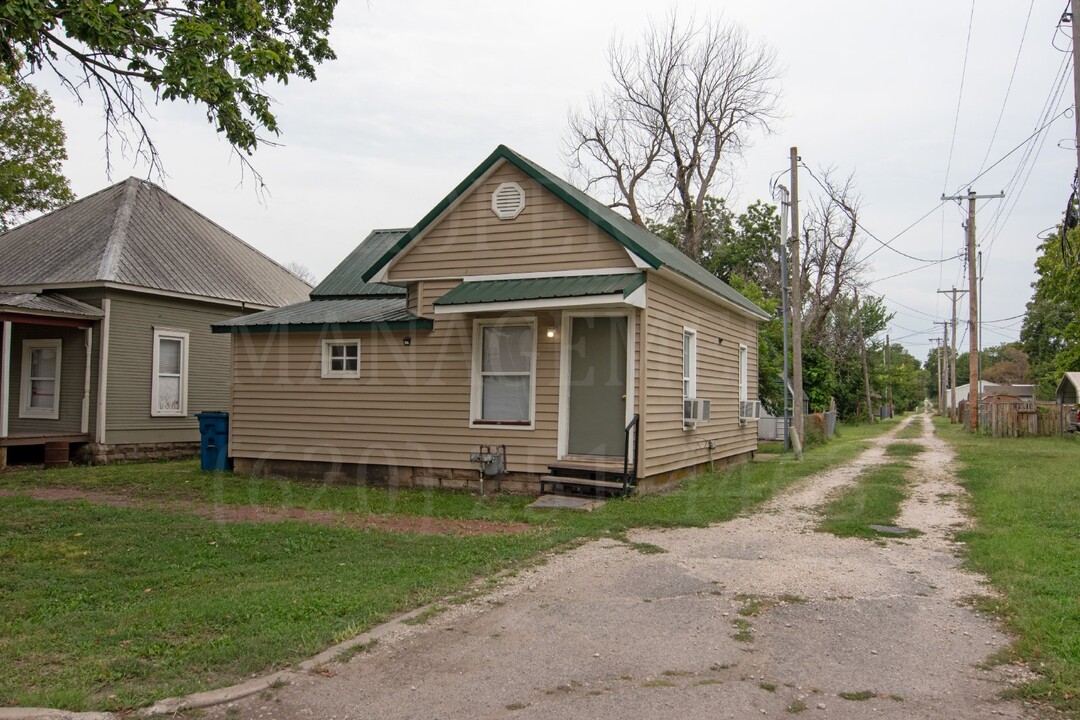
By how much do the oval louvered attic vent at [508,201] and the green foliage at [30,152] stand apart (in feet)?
53.8

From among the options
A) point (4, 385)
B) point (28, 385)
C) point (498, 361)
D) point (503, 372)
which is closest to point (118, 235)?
point (28, 385)

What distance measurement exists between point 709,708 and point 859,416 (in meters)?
46.5

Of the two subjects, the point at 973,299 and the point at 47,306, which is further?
the point at 973,299

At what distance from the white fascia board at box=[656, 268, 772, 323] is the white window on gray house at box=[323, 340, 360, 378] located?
511 cm

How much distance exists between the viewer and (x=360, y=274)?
17062mm

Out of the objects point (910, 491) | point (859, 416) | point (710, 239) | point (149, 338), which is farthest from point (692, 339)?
point (859, 416)

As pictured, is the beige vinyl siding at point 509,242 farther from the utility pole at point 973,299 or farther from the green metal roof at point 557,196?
the utility pole at point 973,299

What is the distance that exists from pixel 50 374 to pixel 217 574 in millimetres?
12883

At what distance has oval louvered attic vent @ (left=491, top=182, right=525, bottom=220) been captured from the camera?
40.3ft

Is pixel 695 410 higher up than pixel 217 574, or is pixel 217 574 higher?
pixel 695 410

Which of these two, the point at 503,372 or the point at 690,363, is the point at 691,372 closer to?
the point at 690,363

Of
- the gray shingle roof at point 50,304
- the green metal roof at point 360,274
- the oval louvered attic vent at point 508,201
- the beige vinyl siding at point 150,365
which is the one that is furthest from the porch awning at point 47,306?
the oval louvered attic vent at point 508,201

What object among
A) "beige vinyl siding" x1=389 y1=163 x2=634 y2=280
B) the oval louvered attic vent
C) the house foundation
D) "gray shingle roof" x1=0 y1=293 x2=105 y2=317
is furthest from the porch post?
the oval louvered attic vent

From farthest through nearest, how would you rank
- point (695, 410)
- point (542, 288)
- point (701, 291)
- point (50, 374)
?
point (50, 374), point (701, 291), point (695, 410), point (542, 288)
